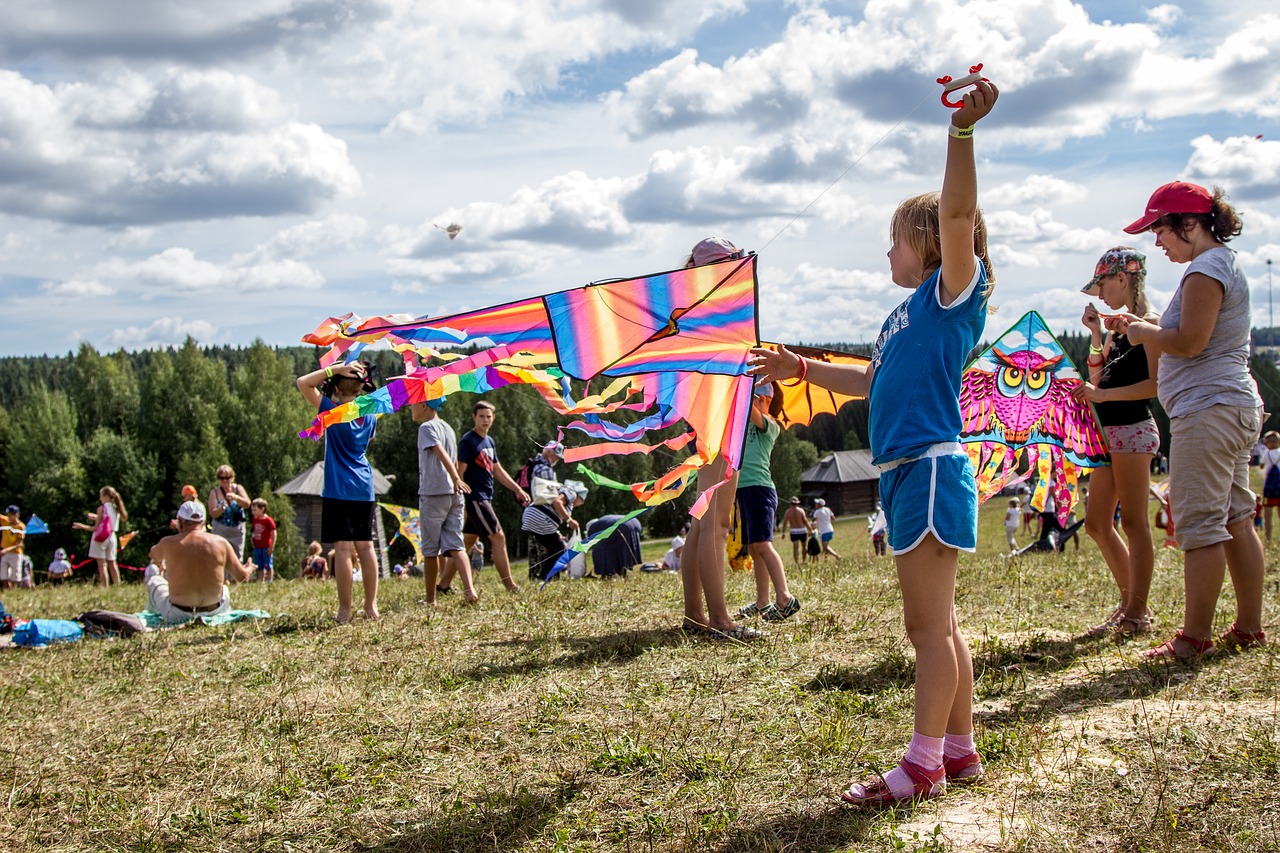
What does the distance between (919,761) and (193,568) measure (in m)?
6.28

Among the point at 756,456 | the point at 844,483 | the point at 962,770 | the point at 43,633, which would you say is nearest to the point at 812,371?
the point at 962,770

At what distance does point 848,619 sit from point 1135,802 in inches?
116

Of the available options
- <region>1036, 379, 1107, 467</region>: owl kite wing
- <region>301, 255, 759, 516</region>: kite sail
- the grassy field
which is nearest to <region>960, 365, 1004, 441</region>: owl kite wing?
<region>1036, 379, 1107, 467</region>: owl kite wing

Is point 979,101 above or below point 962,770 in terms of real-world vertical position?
above

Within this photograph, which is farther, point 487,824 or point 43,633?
point 43,633

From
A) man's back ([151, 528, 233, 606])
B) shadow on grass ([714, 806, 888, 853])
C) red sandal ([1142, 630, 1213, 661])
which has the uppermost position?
man's back ([151, 528, 233, 606])

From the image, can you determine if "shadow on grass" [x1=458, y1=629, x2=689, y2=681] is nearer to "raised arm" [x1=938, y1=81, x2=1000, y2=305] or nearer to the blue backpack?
"raised arm" [x1=938, y1=81, x2=1000, y2=305]

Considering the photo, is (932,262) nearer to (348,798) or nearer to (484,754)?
(484,754)

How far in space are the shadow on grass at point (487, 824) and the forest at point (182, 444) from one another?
140 ft

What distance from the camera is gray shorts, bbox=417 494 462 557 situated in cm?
785

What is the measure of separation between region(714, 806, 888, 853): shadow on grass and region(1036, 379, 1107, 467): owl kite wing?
9.91 feet

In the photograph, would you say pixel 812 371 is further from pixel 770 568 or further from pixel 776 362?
pixel 770 568

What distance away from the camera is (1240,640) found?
4.34 metres

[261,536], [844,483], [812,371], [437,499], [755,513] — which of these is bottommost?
[844,483]
